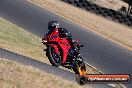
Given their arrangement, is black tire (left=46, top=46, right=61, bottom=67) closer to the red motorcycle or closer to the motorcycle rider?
the red motorcycle

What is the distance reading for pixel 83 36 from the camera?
25891 mm

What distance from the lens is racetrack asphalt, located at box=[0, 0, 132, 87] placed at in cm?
2170

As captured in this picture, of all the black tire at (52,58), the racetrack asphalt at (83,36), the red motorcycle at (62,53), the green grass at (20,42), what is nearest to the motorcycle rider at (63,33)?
the red motorcycle at (62,53)

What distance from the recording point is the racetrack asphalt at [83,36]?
21.7m

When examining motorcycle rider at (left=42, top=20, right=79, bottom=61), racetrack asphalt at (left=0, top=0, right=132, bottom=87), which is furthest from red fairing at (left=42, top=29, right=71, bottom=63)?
racetrack asphalt at (left=0, top=0, right=132, bottom=87)

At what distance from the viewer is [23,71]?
14.8m

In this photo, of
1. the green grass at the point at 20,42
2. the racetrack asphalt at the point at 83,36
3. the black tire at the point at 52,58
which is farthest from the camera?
the racetrack asphalt at the point at 83,36

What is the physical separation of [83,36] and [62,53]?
583 inches

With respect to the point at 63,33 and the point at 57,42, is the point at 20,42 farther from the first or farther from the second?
the point at 57,42

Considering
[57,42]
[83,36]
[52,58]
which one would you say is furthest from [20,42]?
[83,36]

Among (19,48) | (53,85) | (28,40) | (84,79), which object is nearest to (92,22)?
(28,40)

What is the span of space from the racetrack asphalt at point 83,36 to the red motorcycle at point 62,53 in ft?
30.3

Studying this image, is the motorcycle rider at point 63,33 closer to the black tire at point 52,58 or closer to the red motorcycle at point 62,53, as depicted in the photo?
the red motorcycle at point 62,53

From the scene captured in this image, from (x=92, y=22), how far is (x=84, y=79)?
2207cm
